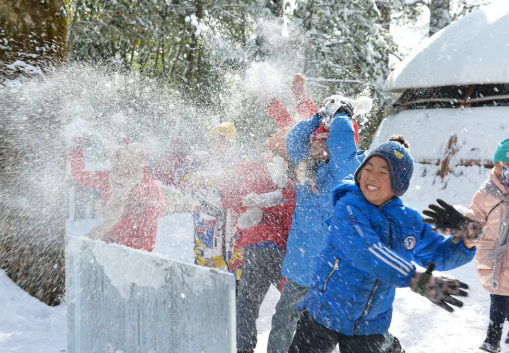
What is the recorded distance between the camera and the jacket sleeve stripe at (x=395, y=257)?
2031 mm

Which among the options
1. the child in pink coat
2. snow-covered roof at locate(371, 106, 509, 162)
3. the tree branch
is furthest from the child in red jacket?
the tree branch

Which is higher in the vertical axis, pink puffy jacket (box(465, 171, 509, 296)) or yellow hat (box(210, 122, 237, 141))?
yellow hat (box(210, 122, 237, 141))

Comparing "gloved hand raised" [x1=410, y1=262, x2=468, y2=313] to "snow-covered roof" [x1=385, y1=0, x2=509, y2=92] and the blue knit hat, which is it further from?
"snow-covered roof" [x1=385, y1=0, x2=509, y2=92]

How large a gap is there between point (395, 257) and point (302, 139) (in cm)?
138

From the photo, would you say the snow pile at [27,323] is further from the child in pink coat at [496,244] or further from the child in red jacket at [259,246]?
the child in pink coat at [496,244]

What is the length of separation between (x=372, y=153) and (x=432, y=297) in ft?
2.40

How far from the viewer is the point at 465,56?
11711 mm

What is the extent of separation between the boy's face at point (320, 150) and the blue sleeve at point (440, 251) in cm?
103

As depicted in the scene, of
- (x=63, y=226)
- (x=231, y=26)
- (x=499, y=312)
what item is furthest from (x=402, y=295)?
(x=231, y=26)

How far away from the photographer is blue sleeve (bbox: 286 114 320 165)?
3.30 metres

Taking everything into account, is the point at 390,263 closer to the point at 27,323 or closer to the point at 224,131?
the point at 224,131

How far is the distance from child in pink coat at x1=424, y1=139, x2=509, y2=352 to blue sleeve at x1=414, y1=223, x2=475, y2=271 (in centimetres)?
183

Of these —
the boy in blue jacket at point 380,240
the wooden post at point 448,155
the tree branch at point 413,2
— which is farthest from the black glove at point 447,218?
the tree branch at point 413,2

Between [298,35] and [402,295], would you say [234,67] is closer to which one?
[298,35]
